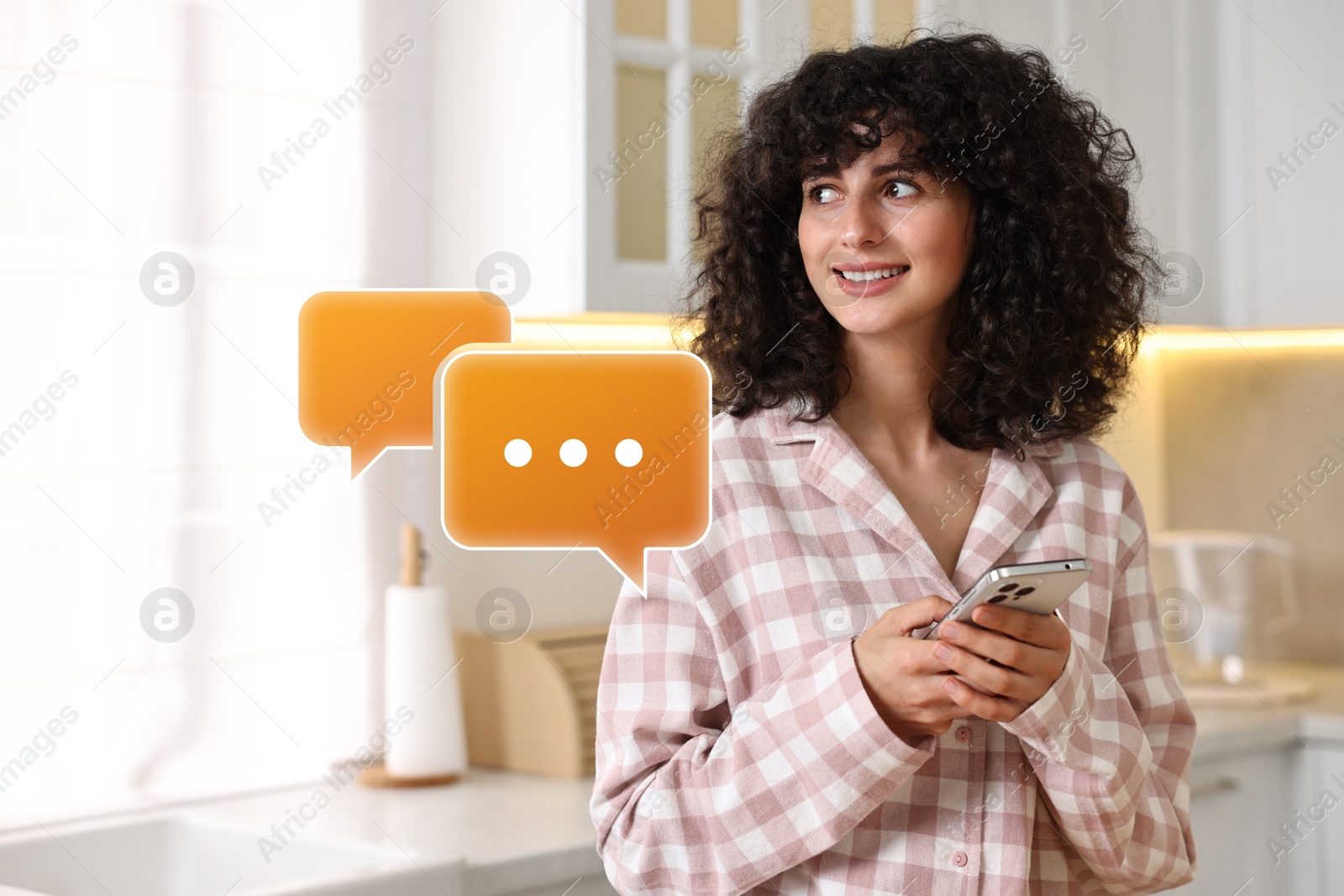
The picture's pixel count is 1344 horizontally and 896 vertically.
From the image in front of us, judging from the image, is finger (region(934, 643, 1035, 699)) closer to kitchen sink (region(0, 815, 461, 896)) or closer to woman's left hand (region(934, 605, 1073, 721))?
woman's left hand (region(934, 605, 1073, 721))

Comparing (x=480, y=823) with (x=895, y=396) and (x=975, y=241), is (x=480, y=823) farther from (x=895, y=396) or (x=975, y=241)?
(x=975, y=241)

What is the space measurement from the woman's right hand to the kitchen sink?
566 mm

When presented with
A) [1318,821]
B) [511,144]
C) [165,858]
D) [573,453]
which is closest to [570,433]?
[573,453]

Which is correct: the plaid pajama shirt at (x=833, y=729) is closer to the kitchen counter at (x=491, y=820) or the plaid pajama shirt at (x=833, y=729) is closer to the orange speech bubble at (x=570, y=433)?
the orange speech bubble at (x=570, y=433)

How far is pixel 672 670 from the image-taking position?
0.86 meters

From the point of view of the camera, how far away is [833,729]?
0.78 meters

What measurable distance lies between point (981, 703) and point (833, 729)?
0.09 m

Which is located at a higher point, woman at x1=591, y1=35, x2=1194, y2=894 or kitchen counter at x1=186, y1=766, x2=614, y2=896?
woman at x1=591, y1=35, x2=1194, y2=894

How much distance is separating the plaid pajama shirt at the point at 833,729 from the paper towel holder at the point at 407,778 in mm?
640

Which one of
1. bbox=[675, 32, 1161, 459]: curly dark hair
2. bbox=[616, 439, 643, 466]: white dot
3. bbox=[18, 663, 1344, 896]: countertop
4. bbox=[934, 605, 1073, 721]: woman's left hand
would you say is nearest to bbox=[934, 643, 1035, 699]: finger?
bbox=[934, 605, 1073, 721]: woman's left hand

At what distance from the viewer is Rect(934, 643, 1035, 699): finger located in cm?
74

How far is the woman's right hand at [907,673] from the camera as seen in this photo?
748 millimetres

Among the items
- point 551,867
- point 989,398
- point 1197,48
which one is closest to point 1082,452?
point 989,398

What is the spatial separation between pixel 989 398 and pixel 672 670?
327 millimetres
